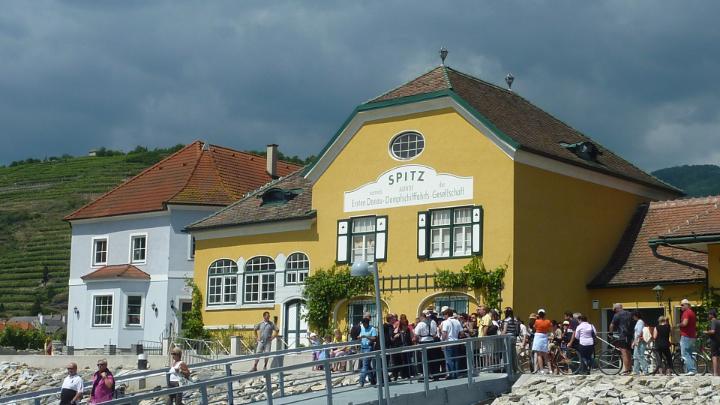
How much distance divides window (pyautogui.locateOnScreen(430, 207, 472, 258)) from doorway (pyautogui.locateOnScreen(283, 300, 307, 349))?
582cm

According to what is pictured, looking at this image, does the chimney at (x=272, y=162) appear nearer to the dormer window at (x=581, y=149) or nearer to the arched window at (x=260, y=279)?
the arched window at (x=260, y=279)

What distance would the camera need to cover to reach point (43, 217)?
112 meters

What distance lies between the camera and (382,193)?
36.7 meters

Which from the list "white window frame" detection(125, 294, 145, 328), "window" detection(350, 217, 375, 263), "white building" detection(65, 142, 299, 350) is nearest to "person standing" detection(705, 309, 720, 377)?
"window" detection(350, 217, 375, 263)

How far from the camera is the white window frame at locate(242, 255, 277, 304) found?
40156 millimetres

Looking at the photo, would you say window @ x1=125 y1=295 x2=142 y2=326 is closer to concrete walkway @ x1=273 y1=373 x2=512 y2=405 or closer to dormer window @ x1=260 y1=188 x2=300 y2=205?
dormer window @ x1=260 y1=188 x2=300 y2=205

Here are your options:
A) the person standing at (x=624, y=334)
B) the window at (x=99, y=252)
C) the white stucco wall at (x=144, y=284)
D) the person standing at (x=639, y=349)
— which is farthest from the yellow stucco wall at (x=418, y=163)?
the window at (x=99, y=252)

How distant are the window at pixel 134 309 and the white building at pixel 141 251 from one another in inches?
1.6

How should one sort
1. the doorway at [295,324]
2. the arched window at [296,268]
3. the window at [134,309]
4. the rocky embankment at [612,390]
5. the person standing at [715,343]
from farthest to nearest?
1. the window at [134,309]
2. the arched window at [296,268]
3. the doorway at [295,324]
4. the person standing at [715,343]
5. the rocky embankment at [612,390]

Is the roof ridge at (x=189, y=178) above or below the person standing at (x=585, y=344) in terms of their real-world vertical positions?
above

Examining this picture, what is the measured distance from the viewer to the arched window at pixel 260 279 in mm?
40219

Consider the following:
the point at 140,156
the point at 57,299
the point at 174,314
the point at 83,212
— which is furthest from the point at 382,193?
the point at 140,156

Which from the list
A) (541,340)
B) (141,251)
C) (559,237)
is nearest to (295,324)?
(559,237)

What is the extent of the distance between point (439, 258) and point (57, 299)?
67.3 metres
